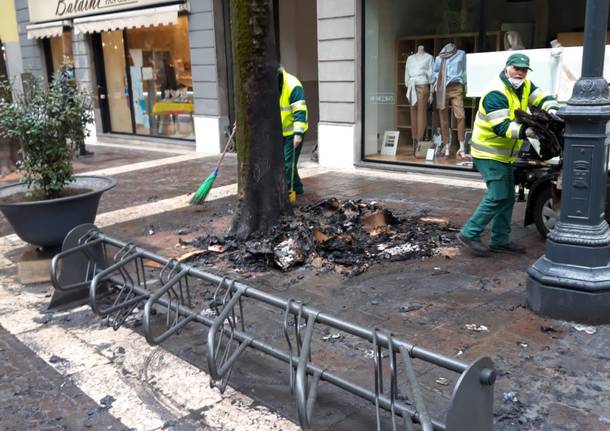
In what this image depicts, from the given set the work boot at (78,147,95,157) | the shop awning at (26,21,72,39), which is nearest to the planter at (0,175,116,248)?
the work boot at (78,147,95,157)

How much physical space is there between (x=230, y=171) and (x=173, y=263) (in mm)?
6790

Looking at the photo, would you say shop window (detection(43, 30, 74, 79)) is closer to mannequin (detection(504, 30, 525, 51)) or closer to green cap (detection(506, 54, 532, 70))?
mannequin (detection(504, 30, 525, 51))

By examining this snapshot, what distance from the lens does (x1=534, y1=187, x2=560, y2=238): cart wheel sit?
5.79m

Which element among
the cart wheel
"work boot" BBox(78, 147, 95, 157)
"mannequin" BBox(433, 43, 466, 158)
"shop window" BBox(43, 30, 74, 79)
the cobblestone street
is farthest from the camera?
"shop window" BBox(43, 30, 74, 79)

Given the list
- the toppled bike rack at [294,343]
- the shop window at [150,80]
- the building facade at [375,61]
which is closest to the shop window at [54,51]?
the shop window at [150,80]

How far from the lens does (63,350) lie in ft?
13.9

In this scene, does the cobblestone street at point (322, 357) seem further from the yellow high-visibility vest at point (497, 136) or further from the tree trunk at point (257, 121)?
the yellow high-visibility vest at point (497, 136)

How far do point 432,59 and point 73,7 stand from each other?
11093mm

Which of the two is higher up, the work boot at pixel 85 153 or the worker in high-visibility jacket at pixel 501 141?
the worker in high-visibility jacket at pixel 501 141

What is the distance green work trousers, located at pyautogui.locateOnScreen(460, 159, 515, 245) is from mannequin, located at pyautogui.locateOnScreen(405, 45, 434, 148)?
5.12 metres

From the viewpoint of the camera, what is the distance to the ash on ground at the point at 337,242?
5641mm

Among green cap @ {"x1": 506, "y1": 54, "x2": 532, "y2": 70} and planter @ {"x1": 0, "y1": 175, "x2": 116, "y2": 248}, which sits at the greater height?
green cap @ {"x1": 506, "y1": 54, "x2": 532, "y2": 70}

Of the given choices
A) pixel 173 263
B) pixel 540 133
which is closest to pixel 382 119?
pixel 540 133

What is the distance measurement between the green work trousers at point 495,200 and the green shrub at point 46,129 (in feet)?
12.5
